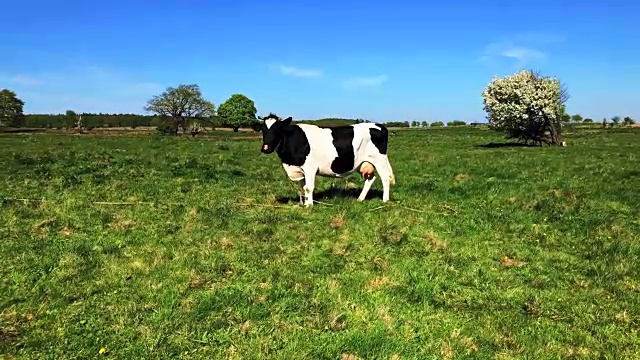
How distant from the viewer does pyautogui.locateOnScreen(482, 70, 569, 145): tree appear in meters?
40.9

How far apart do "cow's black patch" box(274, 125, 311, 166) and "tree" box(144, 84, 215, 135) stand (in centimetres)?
8574

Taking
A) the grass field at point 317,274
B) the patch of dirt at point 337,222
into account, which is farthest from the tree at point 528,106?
the patch of dirt at point 337,222

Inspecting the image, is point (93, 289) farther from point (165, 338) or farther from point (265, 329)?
point (265, 329)

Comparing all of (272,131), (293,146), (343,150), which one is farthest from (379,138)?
(272,131)

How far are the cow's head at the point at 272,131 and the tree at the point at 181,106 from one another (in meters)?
85.5

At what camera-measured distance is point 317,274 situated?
766 cm

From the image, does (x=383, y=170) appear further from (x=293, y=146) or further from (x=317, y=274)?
(x=317, y=274)

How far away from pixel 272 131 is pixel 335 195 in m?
3.03

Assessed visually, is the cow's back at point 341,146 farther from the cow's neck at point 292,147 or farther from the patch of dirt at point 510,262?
the patch of dirt at point 510,262

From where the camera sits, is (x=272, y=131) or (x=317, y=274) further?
(x=272, y=131)

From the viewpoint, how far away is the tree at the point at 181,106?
318 ft

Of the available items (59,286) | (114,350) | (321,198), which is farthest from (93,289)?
(321,198)

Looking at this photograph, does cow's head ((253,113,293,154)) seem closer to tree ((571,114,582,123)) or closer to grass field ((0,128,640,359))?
grass field ((0,128,640,359))

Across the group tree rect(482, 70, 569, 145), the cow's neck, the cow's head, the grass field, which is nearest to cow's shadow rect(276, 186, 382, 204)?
the grass field
